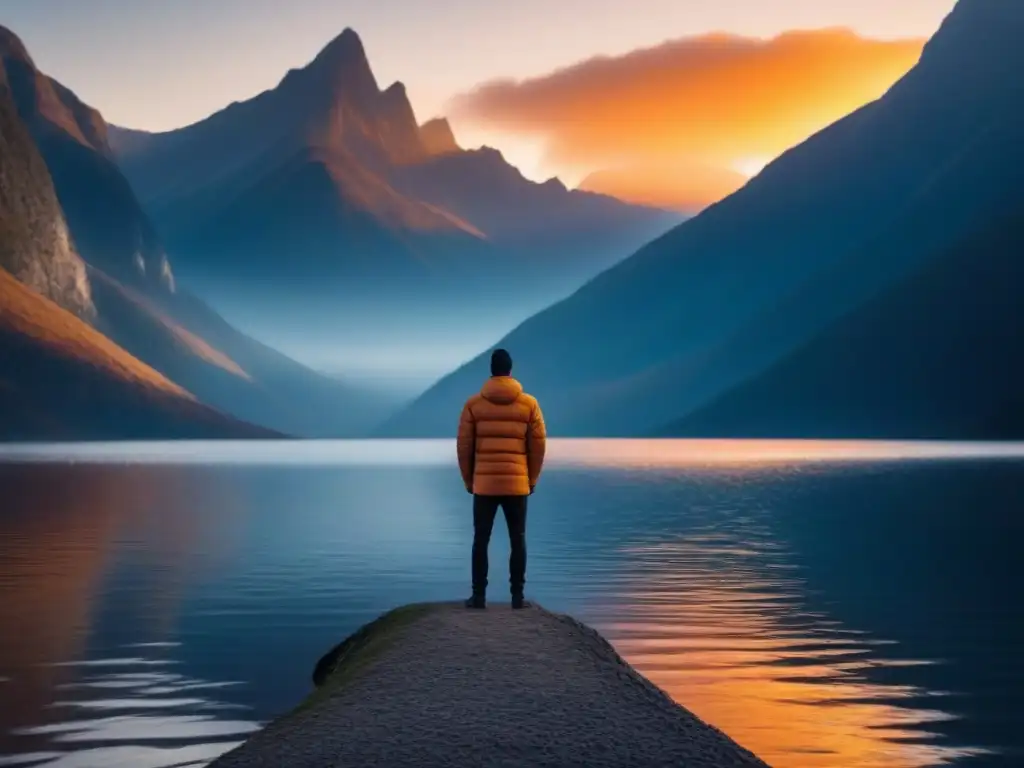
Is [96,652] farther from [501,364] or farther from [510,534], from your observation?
[501,364]

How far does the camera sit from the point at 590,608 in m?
30.7

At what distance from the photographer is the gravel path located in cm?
1350

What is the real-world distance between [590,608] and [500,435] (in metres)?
10.2

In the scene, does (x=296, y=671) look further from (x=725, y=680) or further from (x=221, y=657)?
(x=725, y=680)

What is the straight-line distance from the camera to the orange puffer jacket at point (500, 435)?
21.3 meters

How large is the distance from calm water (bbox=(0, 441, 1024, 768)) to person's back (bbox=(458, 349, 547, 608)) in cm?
304

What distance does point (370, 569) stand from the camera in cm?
4003

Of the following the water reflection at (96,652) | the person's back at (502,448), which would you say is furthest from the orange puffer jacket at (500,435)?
the water reflection at (96,652)

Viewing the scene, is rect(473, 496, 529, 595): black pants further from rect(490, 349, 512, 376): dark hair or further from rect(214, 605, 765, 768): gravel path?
rect(214, 605, 765, 768): gravel path

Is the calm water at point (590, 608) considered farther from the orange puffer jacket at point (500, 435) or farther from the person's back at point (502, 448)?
the orange puffer jacket at point (500, 435)

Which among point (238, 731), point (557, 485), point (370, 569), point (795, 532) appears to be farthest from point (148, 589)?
point (557, 485)

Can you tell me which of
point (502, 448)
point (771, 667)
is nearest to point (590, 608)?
point (771, 667)

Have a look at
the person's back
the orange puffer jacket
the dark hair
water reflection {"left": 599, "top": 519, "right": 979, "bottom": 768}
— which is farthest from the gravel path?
the dark hair

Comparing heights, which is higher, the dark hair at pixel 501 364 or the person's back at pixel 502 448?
the dark hair at pixel 501 364
